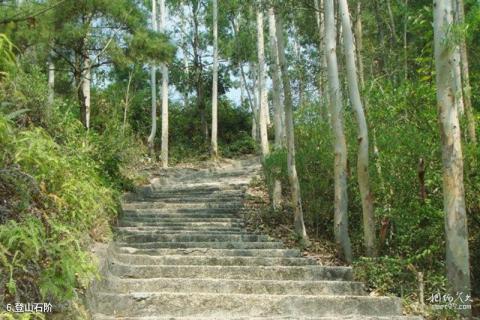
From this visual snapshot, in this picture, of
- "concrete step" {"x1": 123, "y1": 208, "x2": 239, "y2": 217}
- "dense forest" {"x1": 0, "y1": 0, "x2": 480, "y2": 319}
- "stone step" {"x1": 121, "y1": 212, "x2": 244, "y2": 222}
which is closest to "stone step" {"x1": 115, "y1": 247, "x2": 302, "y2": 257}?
"dense forest" {"x1": 0, "y1": 0, "x2": 480, "y2": 319}

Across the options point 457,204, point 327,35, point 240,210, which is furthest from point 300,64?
point 457,204

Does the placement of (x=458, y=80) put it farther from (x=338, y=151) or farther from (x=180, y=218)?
(x=180, y=218)

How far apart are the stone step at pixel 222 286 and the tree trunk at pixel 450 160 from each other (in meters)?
1.24

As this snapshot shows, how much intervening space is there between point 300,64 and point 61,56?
5177 millimetres

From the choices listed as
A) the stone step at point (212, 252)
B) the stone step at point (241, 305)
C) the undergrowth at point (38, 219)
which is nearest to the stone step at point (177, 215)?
the stone step at point (212, 252)

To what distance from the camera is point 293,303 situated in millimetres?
4652

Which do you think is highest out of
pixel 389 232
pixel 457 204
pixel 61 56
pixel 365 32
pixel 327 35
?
pixel 365 32

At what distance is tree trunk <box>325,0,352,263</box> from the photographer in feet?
20.4

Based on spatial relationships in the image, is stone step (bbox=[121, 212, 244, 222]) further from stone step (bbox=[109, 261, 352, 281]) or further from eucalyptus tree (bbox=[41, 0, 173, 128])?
stone step (bbox=[109, 261, 352, 281])

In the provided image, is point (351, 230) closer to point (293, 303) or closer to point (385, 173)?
point (385, 173)

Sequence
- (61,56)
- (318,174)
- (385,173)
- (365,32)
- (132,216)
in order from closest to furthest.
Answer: (385,173) → (318,174) → (132,216) → (61,56) → (365,32)

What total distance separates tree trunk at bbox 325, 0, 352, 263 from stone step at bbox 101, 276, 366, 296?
1124mm

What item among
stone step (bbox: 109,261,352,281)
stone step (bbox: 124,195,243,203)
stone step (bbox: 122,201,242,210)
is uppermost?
stone step (bbox: 124,195,243,203)

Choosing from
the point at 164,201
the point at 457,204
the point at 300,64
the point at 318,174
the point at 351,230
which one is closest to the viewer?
the point at 457,204
